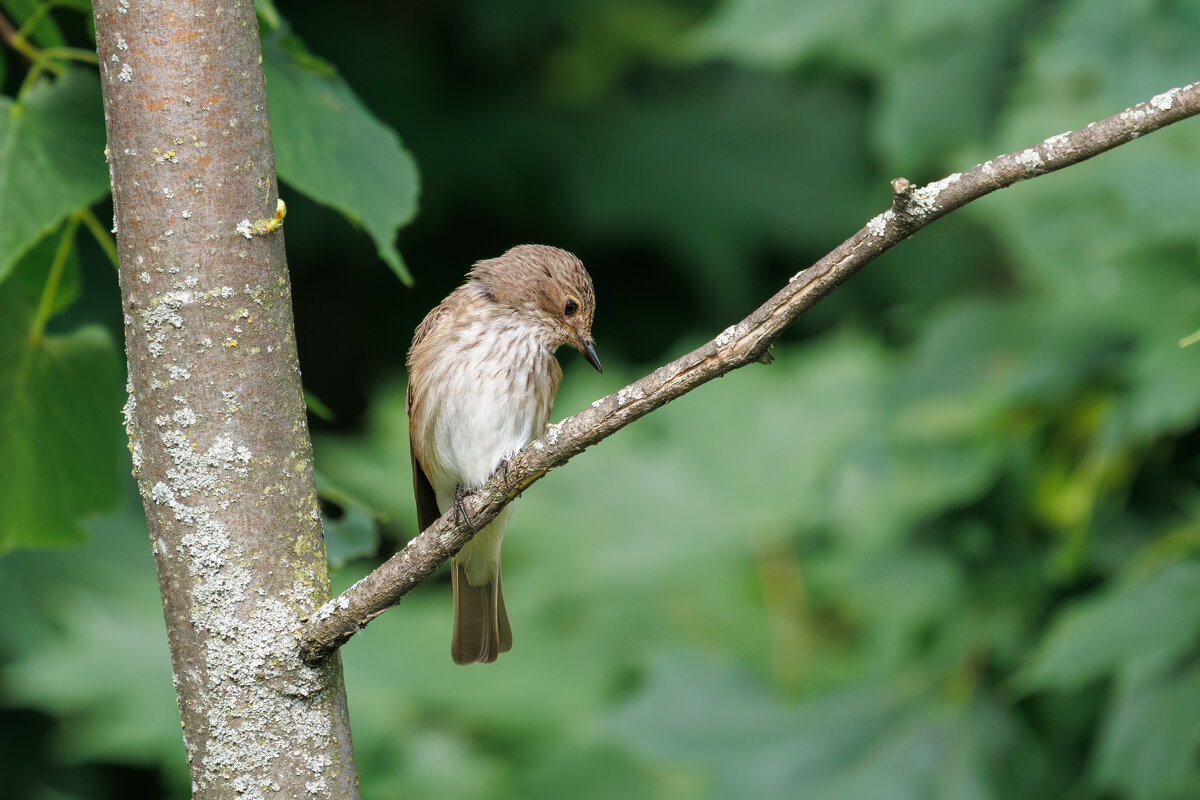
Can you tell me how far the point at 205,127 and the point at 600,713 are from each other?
3.13m

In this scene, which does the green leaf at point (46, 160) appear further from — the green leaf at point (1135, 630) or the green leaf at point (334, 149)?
the green leaf at point (1135, 630)

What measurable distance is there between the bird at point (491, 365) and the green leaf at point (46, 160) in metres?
1.21

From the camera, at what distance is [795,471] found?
5.22 m

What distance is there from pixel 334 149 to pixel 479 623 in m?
1.36

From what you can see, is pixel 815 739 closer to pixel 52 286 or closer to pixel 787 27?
pixel 787 27

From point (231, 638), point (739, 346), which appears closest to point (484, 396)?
point (231, 638)

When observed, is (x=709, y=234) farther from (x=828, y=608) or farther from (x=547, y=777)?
(x=547, y=777)

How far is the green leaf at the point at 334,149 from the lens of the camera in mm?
2424

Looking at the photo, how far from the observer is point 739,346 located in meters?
1.74

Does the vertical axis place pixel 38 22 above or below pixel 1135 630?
above

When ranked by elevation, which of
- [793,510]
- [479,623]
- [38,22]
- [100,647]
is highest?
[100,647]

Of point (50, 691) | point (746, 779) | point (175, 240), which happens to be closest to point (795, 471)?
point (746, 779)

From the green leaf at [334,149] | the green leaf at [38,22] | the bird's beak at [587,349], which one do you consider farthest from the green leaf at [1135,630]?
the green leaf at [38,22]

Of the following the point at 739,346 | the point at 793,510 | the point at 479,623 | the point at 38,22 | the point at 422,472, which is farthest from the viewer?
the point at 793,510
